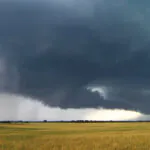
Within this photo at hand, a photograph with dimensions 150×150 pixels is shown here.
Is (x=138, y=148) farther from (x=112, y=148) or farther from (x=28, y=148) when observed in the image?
(x=28, y=148)

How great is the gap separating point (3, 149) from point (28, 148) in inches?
62.9

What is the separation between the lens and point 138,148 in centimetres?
2242

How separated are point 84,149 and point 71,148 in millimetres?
871

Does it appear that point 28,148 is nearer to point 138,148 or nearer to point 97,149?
point 97,149

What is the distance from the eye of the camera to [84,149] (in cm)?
2167

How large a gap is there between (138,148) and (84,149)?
11.6ft

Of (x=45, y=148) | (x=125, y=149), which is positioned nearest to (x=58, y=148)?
(x=45, y=148)

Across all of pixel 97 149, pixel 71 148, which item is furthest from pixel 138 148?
pixel 71 148

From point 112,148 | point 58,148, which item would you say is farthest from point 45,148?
Answer: point 112,148

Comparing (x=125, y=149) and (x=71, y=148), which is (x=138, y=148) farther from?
(x=71, y=148)

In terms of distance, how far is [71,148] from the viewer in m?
22.0

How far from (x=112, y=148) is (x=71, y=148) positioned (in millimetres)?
2648

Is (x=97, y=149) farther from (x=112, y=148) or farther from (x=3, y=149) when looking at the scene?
(x=3, y=149)

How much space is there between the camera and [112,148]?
22484 mm
